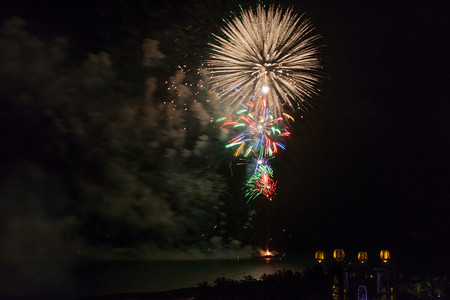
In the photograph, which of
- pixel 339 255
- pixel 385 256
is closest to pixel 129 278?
pixel 339 255

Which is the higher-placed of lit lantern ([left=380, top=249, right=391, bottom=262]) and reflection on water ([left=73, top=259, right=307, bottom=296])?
lit lantern ([left=380, top=249, right=391, bottom=262])

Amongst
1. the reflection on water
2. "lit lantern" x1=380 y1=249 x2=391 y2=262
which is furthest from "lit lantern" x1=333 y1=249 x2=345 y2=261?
the reflection on water

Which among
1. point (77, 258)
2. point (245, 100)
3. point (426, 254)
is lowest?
point (426, 254)

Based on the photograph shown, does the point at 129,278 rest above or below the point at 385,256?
below

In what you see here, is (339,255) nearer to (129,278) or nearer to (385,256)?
(385,256)

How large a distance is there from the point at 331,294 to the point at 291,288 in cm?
146

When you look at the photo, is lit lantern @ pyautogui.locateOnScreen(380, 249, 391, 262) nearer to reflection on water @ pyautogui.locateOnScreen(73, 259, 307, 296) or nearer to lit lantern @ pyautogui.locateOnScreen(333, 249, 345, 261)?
lit lantern @ pyautogui.locateOnScreen(333, 249, 345, 261)

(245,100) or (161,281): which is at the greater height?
(245,100)

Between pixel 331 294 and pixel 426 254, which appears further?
pixel 426 254

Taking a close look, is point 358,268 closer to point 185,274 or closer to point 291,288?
point 291,288

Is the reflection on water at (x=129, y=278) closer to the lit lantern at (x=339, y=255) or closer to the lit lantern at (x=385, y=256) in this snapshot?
the lit lantern at (x=339, y=255)

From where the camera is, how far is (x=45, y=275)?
21.1 ft

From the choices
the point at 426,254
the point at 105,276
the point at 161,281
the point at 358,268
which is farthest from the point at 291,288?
the point at 426,254

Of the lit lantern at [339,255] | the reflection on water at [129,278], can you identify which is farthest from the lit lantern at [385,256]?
the reflection on water at [129,278]
